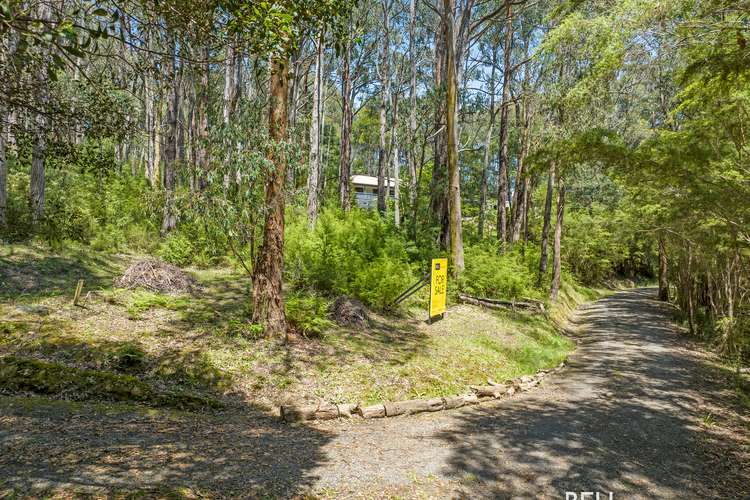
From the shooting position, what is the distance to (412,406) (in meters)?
6.33

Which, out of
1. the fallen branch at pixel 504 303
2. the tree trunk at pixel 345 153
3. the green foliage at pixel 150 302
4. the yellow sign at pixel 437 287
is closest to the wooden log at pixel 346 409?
the green foliage at pixel 150 302

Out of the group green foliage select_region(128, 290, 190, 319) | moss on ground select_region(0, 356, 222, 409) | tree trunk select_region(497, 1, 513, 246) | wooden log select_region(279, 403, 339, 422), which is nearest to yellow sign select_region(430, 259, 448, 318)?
wooden log select_region(279, 403, 339, 422)

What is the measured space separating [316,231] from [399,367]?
19.0 feet

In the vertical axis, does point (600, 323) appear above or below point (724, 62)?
below

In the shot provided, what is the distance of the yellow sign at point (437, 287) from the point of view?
1054 centimetres

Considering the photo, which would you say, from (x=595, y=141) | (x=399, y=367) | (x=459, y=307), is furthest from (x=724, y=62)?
(x=459, y=307)

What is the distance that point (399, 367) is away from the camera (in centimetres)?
746

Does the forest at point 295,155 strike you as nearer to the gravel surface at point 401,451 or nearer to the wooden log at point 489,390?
the gravel surface at point 401,451

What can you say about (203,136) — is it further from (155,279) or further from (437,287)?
(437,287)

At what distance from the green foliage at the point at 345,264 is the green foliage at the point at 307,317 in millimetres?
1686

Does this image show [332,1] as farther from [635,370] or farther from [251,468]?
[635,370]

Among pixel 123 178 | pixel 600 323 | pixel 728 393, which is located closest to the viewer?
pixel 728 393

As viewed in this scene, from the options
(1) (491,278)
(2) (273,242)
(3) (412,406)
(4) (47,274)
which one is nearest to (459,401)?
(3) (412,406)

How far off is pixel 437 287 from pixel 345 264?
2418mm
